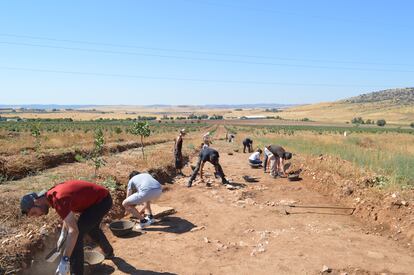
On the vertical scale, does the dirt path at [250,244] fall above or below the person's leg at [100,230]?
below

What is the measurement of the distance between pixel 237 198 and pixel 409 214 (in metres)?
4.10

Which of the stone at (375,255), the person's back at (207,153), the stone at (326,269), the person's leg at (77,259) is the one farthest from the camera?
the person's back at (207,153)

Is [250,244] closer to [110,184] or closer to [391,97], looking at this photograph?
[110,184]

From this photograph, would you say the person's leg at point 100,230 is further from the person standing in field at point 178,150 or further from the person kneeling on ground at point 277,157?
the person kneeling on ground at point 277,157

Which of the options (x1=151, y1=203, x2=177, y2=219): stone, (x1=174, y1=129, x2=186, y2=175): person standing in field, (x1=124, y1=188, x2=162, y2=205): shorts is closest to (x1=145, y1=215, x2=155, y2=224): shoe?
(x1=151, y1=203, x2=177, y2=219): stone

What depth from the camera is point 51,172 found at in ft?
45.8

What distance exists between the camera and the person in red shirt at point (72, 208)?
14.4ft

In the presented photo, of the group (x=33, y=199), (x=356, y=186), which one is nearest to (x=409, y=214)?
(x=356, y=186)

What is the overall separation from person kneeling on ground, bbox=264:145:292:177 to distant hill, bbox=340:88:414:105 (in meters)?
136

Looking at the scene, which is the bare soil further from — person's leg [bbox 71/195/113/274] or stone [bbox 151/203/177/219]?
person's leg [bbox 71/195/113/274]

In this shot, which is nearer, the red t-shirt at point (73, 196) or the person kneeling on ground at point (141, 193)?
the red t-shirt at point (73, 196)

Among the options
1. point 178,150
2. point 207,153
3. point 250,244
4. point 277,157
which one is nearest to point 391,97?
point 277,157

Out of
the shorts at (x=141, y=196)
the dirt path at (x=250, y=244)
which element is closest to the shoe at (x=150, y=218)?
the dirt path at (x=250, y=244)

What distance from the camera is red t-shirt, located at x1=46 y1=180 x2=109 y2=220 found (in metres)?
4.44
